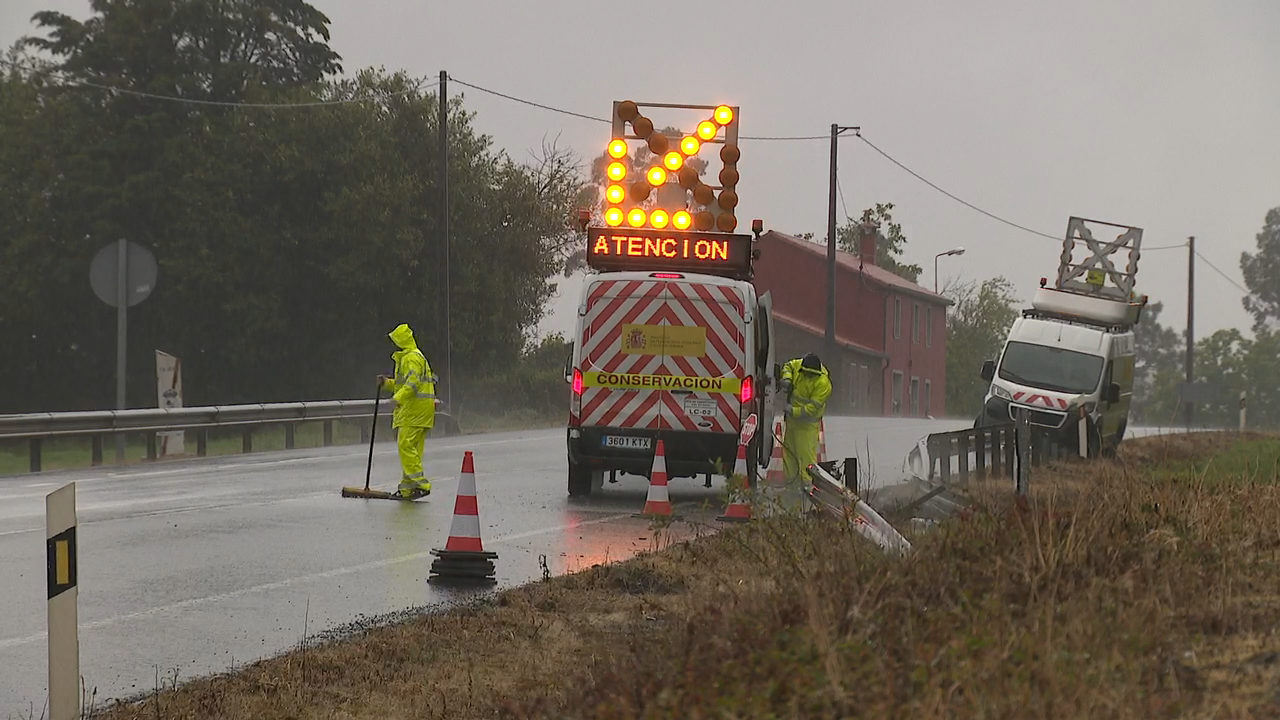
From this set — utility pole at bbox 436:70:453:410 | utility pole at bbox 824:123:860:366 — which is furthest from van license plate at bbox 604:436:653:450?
utility pole at bbox 824:123:860:366

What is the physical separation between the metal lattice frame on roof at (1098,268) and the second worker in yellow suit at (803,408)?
12.9 meters

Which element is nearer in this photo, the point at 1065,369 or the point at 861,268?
the point at 1065,369

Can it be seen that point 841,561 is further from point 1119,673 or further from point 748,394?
point 748,394

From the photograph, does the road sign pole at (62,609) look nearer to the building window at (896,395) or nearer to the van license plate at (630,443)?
the van license plate at (630,443)

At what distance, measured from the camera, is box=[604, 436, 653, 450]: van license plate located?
17.2 meters

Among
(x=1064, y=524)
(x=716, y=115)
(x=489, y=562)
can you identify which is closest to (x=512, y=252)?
(x=716, y=115)

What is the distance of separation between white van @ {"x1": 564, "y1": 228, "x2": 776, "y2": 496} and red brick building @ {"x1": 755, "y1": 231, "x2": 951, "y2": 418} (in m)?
49.2

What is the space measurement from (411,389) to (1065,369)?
47.2 feet

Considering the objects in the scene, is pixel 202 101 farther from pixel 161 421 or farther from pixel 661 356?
pixel 661 356

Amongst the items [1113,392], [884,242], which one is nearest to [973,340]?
[884,242]

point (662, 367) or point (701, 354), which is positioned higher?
point (701, 354)

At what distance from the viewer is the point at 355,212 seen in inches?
1791

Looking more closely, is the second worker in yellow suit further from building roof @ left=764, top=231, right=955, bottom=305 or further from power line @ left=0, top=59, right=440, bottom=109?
building roof @ left=764, top=231, right=955, bottom=305

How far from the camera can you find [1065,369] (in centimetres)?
2775
